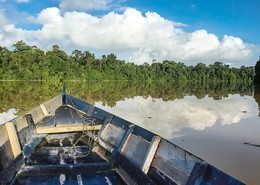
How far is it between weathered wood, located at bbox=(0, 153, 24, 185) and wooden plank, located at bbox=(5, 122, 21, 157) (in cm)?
9

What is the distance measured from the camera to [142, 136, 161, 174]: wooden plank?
3.58 metres

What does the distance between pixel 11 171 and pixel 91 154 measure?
1.82 m

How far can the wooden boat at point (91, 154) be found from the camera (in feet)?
10.4

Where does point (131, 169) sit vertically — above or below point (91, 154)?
above

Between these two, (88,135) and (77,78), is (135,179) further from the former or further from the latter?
Answer: (77,78)

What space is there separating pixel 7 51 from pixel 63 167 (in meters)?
46.4

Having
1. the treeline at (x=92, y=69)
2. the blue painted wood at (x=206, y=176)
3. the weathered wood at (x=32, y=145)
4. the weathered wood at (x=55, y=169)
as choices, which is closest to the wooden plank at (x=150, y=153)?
the blue painted wood at (x=206, y=176)

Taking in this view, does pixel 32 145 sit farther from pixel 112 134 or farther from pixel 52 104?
pixel 52 104

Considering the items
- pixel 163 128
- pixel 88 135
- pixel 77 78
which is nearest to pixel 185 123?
pixel 163 128

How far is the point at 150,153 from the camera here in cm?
362

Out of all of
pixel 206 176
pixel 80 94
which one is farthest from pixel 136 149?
pixel 80 94

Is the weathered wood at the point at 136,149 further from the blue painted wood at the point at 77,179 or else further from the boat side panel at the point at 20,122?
the boat side panel at the point at 20,122

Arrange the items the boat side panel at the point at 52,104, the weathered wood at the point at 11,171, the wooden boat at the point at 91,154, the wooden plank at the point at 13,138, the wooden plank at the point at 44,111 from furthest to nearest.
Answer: the boat side panel at the point at 52,104 < the wooden plank at the point at 44,111 < the wooden plank at the point at 13,138 < the weathered wood at the point at 11,171 < the wooden boat at the point at 91,154

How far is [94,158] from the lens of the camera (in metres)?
5.32
